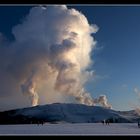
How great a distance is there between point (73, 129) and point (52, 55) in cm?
88

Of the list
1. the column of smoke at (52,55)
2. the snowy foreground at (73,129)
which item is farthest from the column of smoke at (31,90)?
the snowy foreground at (73,129)

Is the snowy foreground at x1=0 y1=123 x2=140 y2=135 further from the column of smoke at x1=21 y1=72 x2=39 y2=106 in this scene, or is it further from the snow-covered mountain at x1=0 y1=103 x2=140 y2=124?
the column of smoke at x1=21 y1=72 x2=39 y2=106

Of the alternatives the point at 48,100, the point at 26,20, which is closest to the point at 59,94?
the point at 48,100

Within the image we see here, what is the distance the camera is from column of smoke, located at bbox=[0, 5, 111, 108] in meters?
6.01

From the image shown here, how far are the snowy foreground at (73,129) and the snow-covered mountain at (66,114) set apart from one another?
0.06m

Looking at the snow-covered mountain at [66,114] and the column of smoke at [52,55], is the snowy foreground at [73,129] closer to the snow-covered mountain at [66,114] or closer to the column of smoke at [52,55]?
the snow-covered mountain at [66,114]

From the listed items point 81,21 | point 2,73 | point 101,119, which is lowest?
point 101,119

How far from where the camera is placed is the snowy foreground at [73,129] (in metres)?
5.95

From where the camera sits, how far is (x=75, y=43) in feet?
20.0

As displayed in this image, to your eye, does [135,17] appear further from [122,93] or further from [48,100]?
[48,100]

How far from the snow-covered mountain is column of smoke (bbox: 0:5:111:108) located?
10cm

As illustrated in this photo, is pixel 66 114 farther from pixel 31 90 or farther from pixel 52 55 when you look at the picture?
pixel 52 55

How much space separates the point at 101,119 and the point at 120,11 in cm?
125

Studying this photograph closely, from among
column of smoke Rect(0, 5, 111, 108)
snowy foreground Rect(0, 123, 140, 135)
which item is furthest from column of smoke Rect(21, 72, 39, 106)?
snowy foreground Rect(0, 123, 140, 135)
